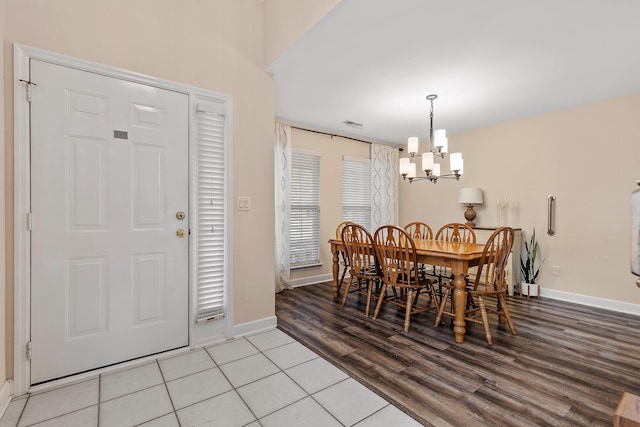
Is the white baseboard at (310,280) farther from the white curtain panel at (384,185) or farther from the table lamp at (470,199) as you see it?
the table lamp at (470,199)

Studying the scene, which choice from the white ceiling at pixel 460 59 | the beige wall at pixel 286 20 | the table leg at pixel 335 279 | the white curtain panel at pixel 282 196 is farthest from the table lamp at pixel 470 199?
the beige wall at pixel 286 20

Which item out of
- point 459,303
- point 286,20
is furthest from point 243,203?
point 459,303

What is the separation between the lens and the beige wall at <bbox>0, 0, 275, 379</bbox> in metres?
1.85

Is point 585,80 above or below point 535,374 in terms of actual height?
above

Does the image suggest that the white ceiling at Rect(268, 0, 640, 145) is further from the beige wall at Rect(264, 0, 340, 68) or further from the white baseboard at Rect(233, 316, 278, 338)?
the white baseboard at Rect(233, 316, 278, 338)

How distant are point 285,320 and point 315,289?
1302 mm

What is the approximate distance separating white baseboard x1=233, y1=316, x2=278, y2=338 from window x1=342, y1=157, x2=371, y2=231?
2.63 meters

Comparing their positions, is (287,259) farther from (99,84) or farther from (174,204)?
(99,84)

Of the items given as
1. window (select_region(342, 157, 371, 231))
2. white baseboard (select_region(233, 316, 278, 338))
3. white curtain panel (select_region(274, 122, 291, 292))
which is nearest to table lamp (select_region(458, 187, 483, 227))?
window (select_region(342, 157, 371, 231))

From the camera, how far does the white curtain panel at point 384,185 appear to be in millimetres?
5398

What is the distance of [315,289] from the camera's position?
432cm

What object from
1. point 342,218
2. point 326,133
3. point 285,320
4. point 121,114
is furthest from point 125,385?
point 326,133

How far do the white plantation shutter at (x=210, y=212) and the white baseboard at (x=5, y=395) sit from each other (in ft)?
3.51

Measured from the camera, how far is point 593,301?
3.59 m
